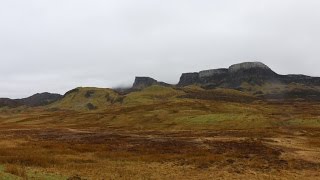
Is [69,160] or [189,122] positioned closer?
[69,160]

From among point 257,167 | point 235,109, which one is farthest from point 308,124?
→ point 257,167

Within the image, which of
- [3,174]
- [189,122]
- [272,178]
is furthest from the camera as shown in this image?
[189,122]

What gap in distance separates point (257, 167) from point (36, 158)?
70.3ft

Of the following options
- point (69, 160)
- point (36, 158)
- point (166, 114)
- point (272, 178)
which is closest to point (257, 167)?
point (272, 178)

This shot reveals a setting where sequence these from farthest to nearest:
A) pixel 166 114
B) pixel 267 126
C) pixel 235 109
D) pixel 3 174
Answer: pixel 235 109 < pixel 166 114 < pixel 267 126 < pixel 3 174

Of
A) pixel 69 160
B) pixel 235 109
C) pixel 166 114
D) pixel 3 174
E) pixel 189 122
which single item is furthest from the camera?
pixel 235 109

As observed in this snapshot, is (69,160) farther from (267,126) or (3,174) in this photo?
(267,126)

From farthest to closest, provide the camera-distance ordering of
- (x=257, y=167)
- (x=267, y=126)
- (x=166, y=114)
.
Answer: (x=166, y=114) < (x=267, y=126) < (x=257, y=167)

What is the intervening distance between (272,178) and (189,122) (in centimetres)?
7443

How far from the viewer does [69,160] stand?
42.2 meters

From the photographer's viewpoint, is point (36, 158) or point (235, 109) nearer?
point (36, 158)

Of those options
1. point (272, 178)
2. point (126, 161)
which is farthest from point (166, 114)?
point (272, 178)

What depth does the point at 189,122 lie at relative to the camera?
108625mm

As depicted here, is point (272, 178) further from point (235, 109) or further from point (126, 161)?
point (235, 109)
